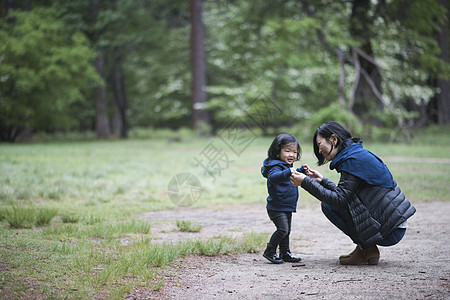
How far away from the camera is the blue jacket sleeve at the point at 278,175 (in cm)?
465

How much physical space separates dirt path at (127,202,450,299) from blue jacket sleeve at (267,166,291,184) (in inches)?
31.8

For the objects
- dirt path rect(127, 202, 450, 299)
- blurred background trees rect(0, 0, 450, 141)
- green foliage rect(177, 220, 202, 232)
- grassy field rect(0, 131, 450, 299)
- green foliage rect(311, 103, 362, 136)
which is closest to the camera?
dirt path rect(127, 202, 450, 299)

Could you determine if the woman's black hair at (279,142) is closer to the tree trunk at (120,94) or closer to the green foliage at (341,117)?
the green foliage at (341,117)

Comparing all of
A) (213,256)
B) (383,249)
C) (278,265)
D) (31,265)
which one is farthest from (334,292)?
(31,265)

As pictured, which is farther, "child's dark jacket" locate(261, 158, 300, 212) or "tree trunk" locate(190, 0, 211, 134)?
"tree trunk" locate(190, 0, 211, 134)

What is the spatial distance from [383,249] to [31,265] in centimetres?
358

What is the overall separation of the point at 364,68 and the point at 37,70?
1655cm

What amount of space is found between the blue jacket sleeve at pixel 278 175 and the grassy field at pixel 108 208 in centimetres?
102

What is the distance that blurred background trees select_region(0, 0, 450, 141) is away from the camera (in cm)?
2212

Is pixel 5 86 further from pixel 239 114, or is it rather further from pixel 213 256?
pixel 213 256

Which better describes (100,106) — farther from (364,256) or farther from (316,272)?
(316,272)

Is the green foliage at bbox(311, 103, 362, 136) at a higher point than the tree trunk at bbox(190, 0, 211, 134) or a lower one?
lower

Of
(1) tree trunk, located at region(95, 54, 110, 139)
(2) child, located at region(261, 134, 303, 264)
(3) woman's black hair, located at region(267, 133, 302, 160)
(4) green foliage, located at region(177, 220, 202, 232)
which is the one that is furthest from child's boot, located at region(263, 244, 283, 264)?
(1) tree trunk, located at region(95, 54, 110, 139)

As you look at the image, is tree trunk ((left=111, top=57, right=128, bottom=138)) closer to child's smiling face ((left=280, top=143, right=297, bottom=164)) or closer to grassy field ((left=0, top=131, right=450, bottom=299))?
grassy field ((left=0, top=131, right=450, bottom=299))
